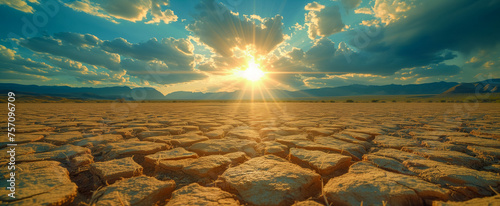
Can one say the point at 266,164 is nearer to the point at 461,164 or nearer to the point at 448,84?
the point at 461,164

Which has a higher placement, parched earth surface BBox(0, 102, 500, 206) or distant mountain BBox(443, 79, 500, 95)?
distant mountain BBox(443, 79, 500, 95)

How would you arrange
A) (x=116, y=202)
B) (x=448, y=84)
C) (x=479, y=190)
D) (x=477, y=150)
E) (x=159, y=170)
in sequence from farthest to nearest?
(x=448, y=84), (x=477, y=150), (x=159, y=170), (x=479, y=190), (x=116, y=202)

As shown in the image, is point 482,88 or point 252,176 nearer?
point 252,176

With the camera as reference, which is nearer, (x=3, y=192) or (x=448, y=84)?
(x=3, y=192)

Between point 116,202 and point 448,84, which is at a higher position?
point 448,84

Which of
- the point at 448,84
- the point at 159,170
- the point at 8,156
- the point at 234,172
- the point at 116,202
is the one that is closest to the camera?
the point at 116,202

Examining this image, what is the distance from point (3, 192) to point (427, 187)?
1751mm

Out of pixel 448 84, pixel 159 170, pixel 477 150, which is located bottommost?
pixel 159 170

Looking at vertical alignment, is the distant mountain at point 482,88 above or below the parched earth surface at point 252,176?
above

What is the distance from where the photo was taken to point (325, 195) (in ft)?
2.51

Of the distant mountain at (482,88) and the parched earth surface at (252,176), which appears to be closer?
the parched earth surface at (252,176)

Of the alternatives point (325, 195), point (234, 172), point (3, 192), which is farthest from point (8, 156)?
point (325, 195)

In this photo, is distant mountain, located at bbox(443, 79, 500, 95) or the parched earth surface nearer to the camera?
the parched earth surface

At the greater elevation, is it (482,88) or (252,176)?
(482,88)
